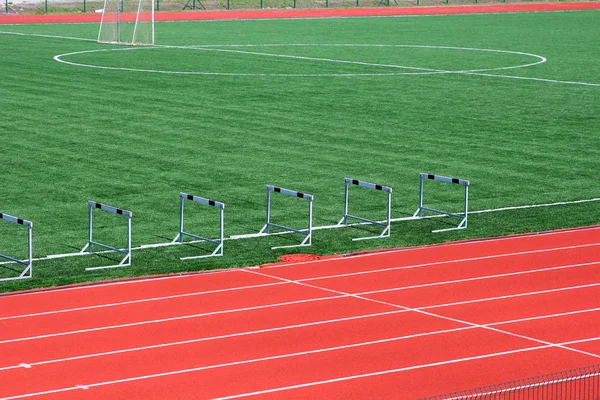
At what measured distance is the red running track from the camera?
46.1ft

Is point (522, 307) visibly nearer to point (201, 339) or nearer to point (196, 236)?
point (201, 339)

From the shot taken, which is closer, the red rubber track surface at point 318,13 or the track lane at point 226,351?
the track lane at point 226,351

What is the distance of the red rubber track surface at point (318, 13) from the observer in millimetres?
69062

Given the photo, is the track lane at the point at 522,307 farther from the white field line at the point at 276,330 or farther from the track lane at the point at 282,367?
the track lane at the point at 282,367

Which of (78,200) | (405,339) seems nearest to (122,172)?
(78,200)

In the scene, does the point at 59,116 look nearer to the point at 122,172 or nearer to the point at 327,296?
the point at 122,172

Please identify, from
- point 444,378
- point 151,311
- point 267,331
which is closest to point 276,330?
point 267,331

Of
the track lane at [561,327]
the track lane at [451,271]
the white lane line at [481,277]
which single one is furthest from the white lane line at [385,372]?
the track lane at [451,271]

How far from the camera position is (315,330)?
16.0 metres

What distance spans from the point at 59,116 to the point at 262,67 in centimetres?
1316

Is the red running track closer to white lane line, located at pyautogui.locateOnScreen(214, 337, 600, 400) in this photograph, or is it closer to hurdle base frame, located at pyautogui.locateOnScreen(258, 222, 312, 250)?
white lane line, located at pyautogui.locateOnScreen(214, 337, 600, 400)

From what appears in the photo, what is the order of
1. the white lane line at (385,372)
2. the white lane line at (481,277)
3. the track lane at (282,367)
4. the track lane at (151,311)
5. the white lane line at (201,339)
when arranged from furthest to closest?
the white lane line at (481,277)
the track lane at (151,311)
the white lane line at (201,339)
the track lane at (282,367)
the white lane line at (385,372)

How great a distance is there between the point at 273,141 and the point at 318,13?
48.0 m

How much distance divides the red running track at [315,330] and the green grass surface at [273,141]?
1.33m
